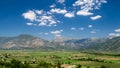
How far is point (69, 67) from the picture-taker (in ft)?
601

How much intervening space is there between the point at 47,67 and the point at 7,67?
2854cm

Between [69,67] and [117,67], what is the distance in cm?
3771

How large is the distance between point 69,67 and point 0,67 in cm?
5111

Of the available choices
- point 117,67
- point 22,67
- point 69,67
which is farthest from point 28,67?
point 117,67

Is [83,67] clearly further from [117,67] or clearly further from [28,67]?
[28,67]

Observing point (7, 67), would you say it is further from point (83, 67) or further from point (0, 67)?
point (83, 67)

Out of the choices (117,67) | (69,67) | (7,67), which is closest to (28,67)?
(7,67)

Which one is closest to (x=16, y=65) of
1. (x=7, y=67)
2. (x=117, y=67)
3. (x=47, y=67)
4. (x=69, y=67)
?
(x=7, y=67)

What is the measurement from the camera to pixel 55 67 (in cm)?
17412

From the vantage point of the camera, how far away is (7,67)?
559ft

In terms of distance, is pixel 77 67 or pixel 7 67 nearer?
pixel 7 67

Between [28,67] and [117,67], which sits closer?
[28,67]

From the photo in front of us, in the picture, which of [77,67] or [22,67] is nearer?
[22,67]

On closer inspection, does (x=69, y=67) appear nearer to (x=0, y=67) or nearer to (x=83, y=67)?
(x=83, y=67)
